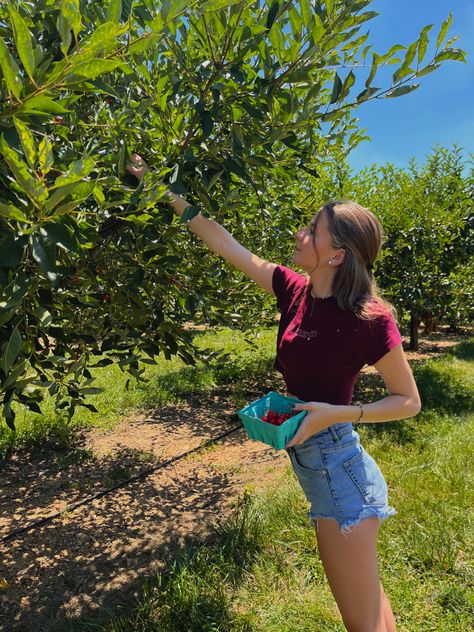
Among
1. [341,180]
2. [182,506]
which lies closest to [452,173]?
[341,180]

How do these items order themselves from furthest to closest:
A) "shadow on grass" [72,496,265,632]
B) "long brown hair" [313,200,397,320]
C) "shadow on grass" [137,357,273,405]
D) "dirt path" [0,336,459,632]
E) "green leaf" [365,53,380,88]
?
1. "shadow on grass" [137,357,273,405]
2. "dirt path" [0,336,459,632]
3. "shadow on grass" [72,496,265,632]
4. "long brown hair" [313,200,397,320]
5. "green leaf" [365,53,380,88]

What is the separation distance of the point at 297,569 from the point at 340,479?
1.47 metres

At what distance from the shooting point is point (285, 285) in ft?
→ 7.55

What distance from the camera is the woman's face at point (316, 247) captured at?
1.97 meters

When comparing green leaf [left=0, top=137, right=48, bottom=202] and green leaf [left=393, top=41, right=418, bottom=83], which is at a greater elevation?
green leaf [left=393, top=41, right=418, bottom=83]

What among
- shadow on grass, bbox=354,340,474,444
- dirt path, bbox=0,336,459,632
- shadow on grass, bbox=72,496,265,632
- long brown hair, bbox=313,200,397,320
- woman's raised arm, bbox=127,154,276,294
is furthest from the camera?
shadow on grass, bbox=354,340,474,444

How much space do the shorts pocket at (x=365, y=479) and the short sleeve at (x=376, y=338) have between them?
1.26 ft

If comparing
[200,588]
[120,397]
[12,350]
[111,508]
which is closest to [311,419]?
[12,350]

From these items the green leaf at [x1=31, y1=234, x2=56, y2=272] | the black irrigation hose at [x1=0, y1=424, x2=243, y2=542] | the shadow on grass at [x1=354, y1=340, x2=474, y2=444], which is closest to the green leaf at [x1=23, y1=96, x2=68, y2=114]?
the green leaf at [x1=31, y1=234, x2=56, y2=272]

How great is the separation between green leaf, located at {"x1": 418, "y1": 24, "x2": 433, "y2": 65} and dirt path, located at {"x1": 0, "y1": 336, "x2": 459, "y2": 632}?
9.58ft

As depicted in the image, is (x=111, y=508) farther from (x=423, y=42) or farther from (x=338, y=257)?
(x=423, y=42)

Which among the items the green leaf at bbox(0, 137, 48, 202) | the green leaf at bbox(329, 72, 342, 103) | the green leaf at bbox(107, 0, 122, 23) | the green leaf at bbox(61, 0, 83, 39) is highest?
the green leaf at bbox(329, 72, 342, 103)

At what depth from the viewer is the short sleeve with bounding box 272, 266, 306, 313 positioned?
2.26m

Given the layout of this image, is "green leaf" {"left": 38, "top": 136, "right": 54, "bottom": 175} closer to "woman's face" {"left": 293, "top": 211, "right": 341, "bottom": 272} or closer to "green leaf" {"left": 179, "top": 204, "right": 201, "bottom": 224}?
"green leaf" {"left": 179, "top": 204, "right": 201, "bottom": 224}
